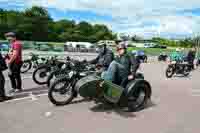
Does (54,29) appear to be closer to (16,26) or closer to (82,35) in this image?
(82,35)

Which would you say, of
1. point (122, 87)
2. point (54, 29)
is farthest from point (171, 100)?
point (54, 29)

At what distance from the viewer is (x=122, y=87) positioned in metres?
5.73

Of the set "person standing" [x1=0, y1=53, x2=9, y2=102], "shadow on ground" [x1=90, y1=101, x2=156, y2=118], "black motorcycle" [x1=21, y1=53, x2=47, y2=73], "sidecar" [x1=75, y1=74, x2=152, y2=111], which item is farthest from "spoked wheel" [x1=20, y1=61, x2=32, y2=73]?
"sidecar" [x1=75, y1=74, x2=152, y2=111]

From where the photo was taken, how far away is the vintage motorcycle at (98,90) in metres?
5.55

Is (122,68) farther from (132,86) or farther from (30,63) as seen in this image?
(30,63)

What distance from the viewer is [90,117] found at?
17.6 feet

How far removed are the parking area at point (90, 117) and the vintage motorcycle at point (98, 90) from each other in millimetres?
240

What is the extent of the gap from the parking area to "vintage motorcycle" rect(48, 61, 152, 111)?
24 cm

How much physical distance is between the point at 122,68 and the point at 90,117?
1.36 meters

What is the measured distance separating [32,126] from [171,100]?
413 cm

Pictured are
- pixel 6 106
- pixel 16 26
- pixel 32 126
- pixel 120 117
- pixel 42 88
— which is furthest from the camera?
pixel 16 26

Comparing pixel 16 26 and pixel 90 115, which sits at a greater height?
pixel 16 26

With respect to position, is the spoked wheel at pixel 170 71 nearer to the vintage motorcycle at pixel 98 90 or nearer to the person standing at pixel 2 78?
the vintage motorcycle at pixel 98 90

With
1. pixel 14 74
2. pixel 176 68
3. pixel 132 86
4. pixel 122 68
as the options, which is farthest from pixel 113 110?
pixel 176 68
